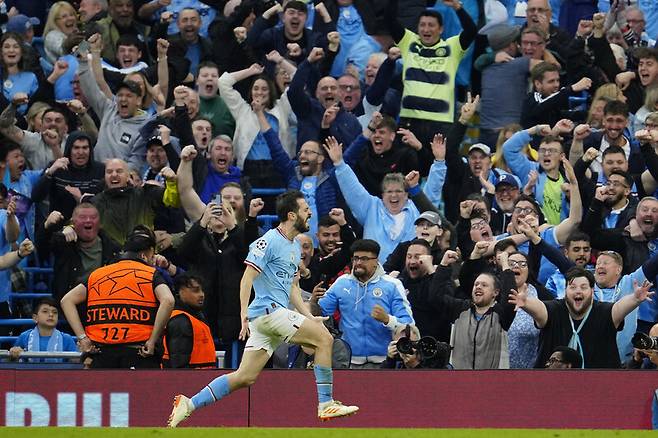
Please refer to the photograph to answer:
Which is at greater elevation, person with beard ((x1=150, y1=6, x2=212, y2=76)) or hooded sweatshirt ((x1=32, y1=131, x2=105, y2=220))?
person with beard ((x1=150, y1=6, x2=212, y2=76))

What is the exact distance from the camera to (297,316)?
1344cm

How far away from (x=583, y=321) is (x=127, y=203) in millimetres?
5684

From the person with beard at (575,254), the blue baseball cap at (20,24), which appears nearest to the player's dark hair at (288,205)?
the person with beard at (575,254)

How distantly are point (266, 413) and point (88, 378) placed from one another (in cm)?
172

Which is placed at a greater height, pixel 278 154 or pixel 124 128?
pixel 124 128

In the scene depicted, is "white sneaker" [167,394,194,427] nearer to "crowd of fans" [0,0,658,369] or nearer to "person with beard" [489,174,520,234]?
"crowd of fans" [0,0,658,369]

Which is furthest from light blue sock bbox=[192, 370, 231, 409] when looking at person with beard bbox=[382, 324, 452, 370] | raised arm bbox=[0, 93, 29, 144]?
raised arm bbox=[0, 93, 29, 144]

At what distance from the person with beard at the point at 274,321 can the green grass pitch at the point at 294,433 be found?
0.36 metres

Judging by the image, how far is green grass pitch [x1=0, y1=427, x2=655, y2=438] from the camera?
12375 millimetres

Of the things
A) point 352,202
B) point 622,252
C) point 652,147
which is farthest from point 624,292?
point 352,202

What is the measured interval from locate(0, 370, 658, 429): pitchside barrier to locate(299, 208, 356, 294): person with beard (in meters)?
2.16

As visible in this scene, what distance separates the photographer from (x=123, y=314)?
14.9 m

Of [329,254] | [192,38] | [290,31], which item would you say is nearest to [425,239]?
[329,254]

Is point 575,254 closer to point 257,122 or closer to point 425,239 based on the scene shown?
point 425,239
